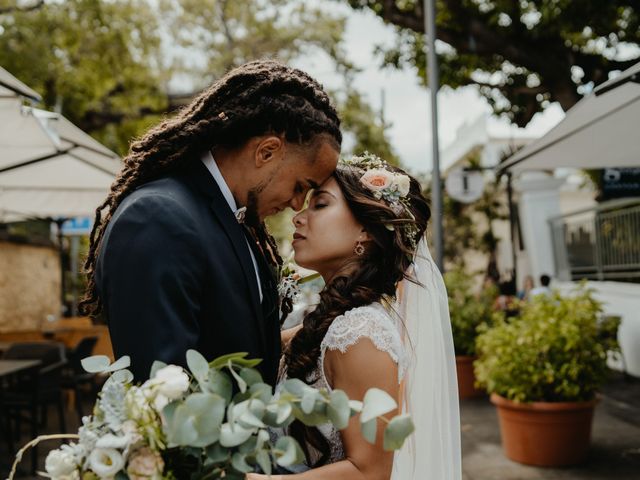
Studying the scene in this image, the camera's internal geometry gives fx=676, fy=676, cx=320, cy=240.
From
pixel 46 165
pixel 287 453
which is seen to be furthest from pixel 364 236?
pixel 46 165

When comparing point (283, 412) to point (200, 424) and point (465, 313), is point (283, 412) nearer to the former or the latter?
point (200, 424)

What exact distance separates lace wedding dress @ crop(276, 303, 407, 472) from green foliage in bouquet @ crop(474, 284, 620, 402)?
12.7ft

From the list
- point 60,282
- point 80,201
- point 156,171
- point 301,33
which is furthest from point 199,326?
point 301,33

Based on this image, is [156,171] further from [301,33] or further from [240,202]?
[301,33]

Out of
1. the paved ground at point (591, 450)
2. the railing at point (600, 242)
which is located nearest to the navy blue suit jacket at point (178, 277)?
the paved ground at point (591, 450)

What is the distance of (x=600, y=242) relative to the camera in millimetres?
11914

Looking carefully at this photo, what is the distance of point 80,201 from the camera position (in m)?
8.88

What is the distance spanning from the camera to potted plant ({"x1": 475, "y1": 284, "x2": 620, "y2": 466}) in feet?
18.7

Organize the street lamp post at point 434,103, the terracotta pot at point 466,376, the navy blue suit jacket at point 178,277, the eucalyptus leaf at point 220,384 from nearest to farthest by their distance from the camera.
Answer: the eucalyptus leaf at point 220,384 → the navy blue suit jacket at point 178,277 → the street lamp post at point 434,103 → the terracotta pot at point 466,376

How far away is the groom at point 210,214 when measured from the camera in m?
1.62

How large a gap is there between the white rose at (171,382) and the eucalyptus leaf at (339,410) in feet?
0.91

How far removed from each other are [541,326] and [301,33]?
56.6ft

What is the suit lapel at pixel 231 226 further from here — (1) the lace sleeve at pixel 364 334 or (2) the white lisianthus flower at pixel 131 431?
(2) the white lisianthus flower at pixel 131 431

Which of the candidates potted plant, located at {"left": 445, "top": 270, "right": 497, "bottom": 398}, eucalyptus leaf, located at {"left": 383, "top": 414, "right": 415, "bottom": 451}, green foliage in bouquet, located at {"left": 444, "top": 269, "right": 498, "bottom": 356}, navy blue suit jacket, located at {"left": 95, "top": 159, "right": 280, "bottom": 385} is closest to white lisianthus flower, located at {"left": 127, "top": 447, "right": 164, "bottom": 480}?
navy blue suit jacket, located at {"left": 95, "top": 159, "right": 280, "bottom": 385}
